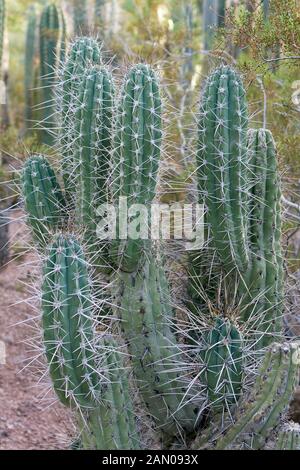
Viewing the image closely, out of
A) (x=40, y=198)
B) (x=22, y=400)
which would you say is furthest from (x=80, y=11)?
(x=40, y=198)

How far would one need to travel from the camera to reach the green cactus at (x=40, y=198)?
3.69 metres

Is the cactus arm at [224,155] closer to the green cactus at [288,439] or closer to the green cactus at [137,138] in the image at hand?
the green cactus at [137,138]

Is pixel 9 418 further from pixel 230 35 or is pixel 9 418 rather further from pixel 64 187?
pixel 230 35

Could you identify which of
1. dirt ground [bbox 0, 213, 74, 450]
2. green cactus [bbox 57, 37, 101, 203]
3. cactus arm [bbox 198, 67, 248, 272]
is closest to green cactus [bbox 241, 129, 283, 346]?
cactus arm [bbox 198, 67, 248, 272]

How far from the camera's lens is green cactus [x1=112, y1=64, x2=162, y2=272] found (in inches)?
131

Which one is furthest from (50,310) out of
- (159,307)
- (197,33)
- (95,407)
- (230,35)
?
(197,33)

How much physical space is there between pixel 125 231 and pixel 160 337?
0.50 m

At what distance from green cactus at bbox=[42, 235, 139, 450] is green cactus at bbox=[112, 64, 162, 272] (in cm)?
46

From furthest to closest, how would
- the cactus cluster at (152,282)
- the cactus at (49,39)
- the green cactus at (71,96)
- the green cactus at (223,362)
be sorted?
the cactus at (49,39)
the green cactus at (71,96)
the green cactus at (223,362)
the cactus cluster at (152,282)

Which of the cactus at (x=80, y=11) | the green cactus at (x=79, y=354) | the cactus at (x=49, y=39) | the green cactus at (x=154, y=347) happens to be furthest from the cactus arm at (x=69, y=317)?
the cactus at (x=80, y=11)

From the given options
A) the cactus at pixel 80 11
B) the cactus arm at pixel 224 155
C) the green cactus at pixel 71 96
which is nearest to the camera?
the cactus arm at pixel 224 155

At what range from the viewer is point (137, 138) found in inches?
130

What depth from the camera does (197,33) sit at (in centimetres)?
880

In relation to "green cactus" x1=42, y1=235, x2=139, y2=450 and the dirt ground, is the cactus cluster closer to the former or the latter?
"green cactus" x1=42, y1=235, x2=139, y2=450
